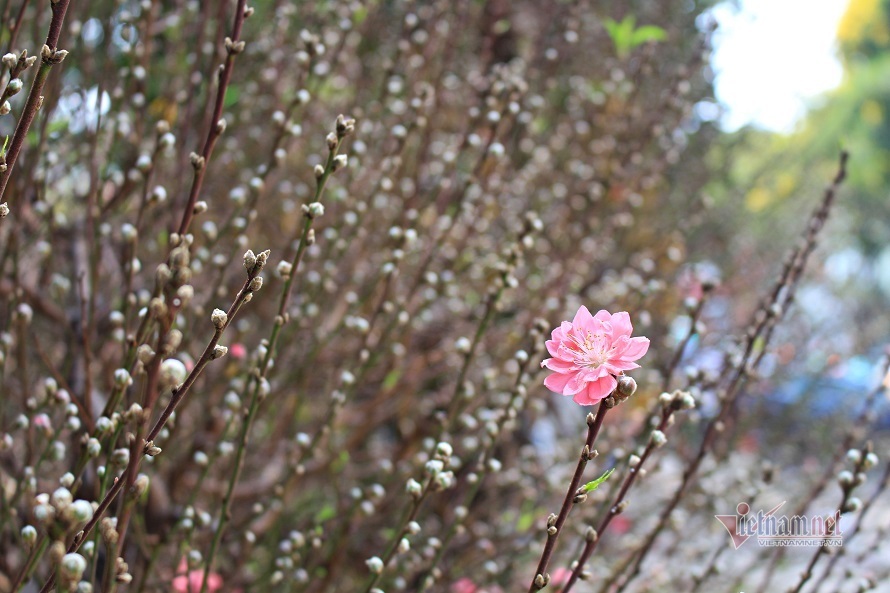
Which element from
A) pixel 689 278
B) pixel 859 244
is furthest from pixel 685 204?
pixel 859 244

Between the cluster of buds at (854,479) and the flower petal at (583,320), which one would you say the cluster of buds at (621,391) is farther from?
the cluster of buds at (854,479)

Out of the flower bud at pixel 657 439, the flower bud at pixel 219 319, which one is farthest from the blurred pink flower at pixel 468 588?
the flower bud at pixel 219 319

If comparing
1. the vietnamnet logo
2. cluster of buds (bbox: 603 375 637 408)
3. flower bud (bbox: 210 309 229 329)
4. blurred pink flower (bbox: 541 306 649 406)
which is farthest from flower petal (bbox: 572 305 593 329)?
the vietnamnet logo

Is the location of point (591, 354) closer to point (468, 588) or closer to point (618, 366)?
point (618, 366)

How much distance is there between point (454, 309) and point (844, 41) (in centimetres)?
1630

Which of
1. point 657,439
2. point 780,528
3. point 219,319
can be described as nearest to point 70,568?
point 219,319

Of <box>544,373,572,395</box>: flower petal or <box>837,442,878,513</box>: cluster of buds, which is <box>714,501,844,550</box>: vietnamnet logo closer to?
<box>837,442,878,513</box>: cluster of buds

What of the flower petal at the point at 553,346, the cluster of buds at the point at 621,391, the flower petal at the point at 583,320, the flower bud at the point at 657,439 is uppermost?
the flower petal at the point at 583,320

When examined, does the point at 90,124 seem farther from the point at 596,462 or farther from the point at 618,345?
the point at 596,462

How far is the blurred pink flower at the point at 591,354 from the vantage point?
26.5 inches

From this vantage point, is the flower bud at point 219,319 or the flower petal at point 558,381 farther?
the flower petal at point 558,381

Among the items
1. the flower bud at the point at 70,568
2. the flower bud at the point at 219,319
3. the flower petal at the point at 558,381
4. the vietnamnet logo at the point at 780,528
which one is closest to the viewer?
the flower bud at the point at 70,568

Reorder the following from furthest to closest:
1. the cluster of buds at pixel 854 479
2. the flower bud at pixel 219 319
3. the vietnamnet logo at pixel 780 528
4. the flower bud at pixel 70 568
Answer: the vietnamnet logo at pixel 780 528
the cluster of buds at pixel 854 479
the flower bud at pixel 219 319
the flower bud at pixel 70 568

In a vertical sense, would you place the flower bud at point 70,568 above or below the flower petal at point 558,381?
below
